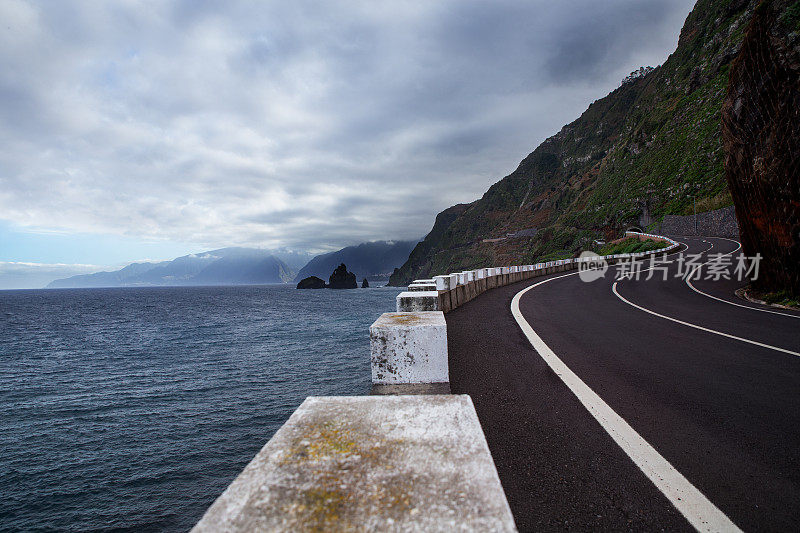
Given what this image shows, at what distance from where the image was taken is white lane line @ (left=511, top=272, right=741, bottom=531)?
6.98 feet

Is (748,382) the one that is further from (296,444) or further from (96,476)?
(96,476)

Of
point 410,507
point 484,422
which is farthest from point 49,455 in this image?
point 410,507

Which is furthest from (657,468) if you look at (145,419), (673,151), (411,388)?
(673,151)

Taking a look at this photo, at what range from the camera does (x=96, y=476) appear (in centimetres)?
1151

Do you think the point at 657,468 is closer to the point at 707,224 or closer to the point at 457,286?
the point at 457,286

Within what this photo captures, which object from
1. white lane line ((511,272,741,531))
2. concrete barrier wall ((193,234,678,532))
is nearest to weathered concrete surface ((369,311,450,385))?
concrete barrier wall ((193,234,678,532))

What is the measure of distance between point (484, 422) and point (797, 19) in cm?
1616

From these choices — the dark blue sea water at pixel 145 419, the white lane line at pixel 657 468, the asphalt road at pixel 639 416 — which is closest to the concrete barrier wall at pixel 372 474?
the asphalt road at pixel 639 416

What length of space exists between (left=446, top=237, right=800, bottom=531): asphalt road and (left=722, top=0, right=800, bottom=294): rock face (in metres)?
5.81

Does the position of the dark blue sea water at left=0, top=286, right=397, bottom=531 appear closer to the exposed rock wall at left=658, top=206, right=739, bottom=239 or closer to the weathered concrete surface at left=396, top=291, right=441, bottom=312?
the weathered concrete surface at left=396, top=291, right=441, bottom=312

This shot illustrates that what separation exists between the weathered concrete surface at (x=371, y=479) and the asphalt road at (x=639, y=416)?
1084mm

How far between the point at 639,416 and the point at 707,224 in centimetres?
6561

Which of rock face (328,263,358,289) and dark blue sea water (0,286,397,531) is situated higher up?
rock face (328,263,358,289)

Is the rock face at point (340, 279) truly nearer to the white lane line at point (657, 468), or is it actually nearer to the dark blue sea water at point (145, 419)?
the dark blue sea water at point (145, 419)
